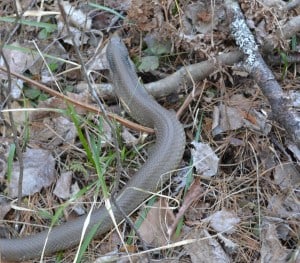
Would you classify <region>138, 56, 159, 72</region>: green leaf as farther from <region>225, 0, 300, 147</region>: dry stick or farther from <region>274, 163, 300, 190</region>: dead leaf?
<region>274, 163, 300, 190</region>: dead leaf

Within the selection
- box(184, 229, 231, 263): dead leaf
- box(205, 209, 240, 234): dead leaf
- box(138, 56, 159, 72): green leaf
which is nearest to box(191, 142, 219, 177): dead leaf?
box(205, 209, 240, 234): dead leaf

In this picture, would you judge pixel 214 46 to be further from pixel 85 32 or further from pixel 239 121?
pixel 85 32

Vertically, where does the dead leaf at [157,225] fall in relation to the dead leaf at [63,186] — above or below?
below

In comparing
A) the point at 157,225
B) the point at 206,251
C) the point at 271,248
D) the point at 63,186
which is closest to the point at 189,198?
the point at 157,225

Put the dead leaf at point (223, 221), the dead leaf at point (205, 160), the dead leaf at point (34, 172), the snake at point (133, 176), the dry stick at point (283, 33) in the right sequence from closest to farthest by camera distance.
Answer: the dead leaf at point (223, 221), the snake at point (133, 176), the dead leaf at point (205, 160), the dead leaf at point (34, 172), the dry stick at point (283, 33)

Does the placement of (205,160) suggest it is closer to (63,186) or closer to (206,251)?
(206,251)

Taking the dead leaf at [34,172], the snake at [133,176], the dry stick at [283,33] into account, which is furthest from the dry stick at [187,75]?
the dead leaf at [34,172]

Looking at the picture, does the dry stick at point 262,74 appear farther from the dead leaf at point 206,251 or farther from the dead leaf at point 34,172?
the dead leaf at point 34,172
